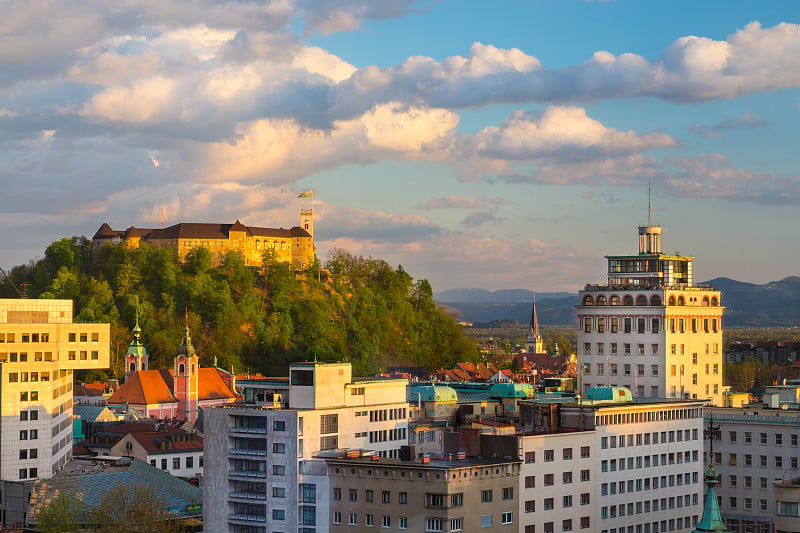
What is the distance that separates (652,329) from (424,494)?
44.4 metres

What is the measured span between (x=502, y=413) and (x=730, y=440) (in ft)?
67.0

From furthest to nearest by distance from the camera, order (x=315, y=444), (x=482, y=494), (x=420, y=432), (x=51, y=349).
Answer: (x=51, y=349)
(x=420, y=432)
(x=315, y=444)
(x=482, y=494)

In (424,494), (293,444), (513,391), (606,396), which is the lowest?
(424,494)

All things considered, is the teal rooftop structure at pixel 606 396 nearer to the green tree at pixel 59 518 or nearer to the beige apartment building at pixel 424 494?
the beige apartment building at pixel 424 494

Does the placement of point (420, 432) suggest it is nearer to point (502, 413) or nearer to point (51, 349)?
point (502, 413)

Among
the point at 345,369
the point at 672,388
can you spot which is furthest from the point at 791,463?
the point at 345,369

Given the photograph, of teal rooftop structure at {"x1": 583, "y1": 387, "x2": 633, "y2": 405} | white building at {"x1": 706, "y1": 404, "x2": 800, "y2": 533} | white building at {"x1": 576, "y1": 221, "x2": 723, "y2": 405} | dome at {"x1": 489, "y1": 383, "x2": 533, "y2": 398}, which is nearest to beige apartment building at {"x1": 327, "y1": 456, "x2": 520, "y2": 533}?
teal rooftop structure at {"x1": 583, "y1": 387, "x2": 633, "y2": 405}

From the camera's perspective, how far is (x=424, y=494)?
88000 millimetres

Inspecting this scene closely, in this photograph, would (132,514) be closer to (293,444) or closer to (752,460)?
(293,444)

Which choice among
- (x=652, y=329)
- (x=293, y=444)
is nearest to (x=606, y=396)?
(x=652, y=329)

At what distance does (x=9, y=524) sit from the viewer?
12200 centimetres

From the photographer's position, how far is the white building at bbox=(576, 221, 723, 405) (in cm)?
12538

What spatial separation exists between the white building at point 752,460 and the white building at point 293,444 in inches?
1193

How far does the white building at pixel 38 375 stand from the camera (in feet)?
409
